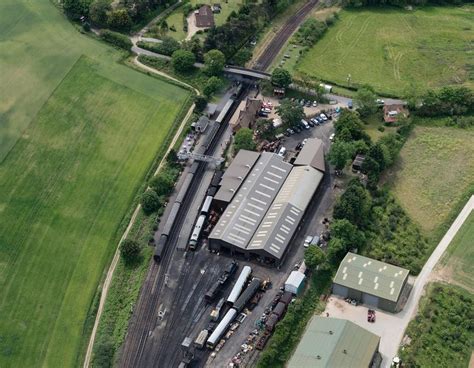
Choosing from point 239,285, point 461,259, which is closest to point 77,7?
point 239,285

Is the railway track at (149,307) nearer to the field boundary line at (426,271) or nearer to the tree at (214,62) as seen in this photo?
the field boundary line at (426,271)

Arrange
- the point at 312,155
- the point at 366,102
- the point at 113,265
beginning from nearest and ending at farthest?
the point at 113,265
the point at 312,155
the point at 366,102

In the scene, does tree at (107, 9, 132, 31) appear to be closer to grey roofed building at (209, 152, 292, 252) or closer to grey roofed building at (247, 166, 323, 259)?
grey roofed building at (209, 152, 292, 252)

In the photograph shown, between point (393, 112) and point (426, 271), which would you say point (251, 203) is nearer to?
point (426, 271)

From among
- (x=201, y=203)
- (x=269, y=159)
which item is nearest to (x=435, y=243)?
(x=269, y=159)

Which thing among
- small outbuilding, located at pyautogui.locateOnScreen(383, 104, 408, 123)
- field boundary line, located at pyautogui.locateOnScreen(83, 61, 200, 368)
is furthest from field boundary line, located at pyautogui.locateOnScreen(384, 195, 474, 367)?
field boundary line, located at pyautogui.locateOnScreen(83, 61, 200, 368)

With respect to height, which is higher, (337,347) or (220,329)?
(337,347)

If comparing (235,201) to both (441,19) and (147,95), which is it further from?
(441,19)
